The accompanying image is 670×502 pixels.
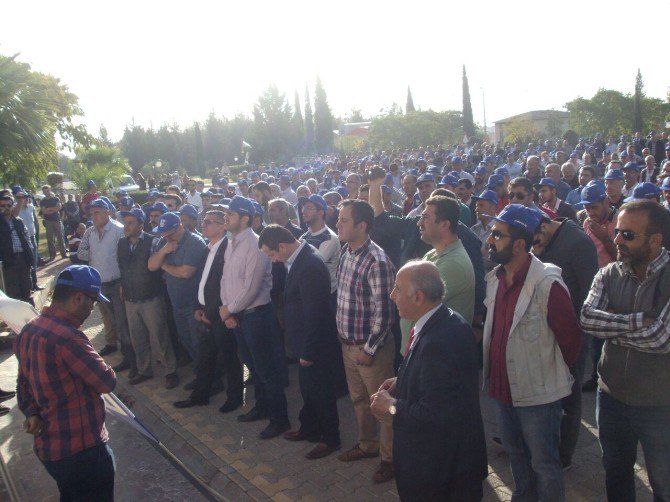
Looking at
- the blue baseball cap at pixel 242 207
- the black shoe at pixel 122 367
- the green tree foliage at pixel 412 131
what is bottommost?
the black shoe at pixel 122 367

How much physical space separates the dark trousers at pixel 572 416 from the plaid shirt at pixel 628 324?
103 cm

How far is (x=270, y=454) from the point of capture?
5133 mm

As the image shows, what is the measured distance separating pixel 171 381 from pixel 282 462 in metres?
2.59

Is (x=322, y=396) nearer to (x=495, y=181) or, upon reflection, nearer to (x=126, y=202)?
(x=495, y=181)

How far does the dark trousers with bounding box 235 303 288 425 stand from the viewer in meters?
5.47

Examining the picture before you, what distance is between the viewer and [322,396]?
16.2ft

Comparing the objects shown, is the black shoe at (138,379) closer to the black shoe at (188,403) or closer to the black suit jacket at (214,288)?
the black shoe at (188,403)

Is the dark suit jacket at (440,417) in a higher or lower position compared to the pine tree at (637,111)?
lower

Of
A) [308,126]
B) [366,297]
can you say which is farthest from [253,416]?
[308,126]

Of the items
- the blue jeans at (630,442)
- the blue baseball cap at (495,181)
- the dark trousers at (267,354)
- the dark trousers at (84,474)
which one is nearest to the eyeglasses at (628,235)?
the blue jeans at (630,442)

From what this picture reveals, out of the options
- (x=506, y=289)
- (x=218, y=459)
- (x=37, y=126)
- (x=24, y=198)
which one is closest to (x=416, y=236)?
(x=506, y=289)

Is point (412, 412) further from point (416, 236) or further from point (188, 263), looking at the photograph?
point (188, 263)

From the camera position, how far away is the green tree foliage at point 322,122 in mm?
68588

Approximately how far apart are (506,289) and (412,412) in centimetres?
104
